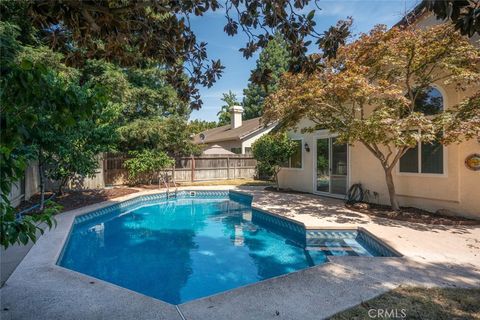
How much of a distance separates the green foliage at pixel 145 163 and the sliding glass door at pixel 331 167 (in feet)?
29.0

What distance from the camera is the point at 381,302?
11.3 ft

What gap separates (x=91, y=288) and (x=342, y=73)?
7489mm

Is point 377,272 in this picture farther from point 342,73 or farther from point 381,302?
point 342,73

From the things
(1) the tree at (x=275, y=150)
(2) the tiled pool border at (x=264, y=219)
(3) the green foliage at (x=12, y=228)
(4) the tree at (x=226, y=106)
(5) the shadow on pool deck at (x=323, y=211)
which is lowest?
(2) the tiled pool border at (x=264, y=219)

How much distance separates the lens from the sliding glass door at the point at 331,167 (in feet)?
37.7

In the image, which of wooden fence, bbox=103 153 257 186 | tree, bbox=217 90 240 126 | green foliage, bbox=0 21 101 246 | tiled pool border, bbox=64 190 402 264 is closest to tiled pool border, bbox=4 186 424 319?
tiled pool border, bbox=64 190 402 264

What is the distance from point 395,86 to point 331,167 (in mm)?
4963

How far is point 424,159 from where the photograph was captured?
878 centimetres

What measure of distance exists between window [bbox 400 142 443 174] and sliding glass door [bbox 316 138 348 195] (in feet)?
7.91

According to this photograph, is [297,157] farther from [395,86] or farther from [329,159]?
[395,86]

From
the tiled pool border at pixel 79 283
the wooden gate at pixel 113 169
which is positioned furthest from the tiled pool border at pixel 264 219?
the wooden gate at pixel 113 169

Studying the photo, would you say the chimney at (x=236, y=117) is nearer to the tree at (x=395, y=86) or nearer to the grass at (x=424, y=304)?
the tree at (x=395, y=86)

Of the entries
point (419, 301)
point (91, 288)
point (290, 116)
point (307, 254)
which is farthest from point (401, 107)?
point (91, 288)

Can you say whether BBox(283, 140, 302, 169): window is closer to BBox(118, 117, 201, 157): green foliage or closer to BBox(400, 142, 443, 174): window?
BBox(400, 142, 443, 174): window
